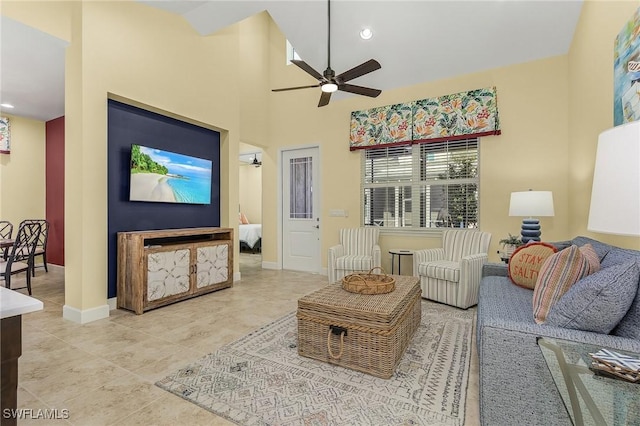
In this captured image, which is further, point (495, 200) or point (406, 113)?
point (406, 113)

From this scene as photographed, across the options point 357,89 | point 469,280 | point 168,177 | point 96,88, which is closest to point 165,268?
point 168,177

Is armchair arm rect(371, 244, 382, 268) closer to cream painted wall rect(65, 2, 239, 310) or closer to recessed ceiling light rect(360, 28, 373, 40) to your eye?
recessed ceiling light rect(360, 28, 373, 40)

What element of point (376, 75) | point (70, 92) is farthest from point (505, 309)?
point (70, 92)

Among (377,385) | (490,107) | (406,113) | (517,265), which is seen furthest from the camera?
(406,113)

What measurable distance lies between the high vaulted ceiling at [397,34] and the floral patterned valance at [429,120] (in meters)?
0.40

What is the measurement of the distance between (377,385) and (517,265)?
1.61 metres

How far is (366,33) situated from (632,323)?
4.23m

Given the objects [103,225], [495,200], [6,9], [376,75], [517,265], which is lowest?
[517,265]

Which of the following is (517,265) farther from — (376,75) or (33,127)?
(33,127)

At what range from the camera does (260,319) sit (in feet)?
10.3

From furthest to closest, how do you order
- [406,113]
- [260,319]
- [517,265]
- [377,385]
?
[406,113], [260,319], [517,265], [377,385]

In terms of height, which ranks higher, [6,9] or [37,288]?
[6,9]

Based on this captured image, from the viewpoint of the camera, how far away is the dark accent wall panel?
347 cm

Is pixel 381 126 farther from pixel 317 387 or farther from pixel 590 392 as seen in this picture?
pixel 590 392
